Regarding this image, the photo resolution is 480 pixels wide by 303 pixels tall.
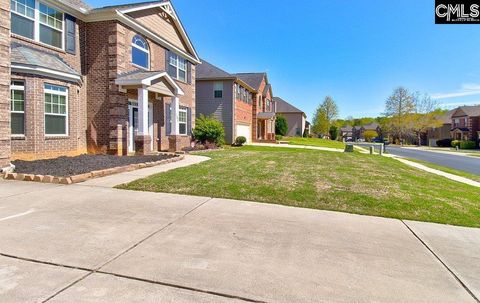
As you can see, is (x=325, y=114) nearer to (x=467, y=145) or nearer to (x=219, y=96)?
(x=467, y=145)

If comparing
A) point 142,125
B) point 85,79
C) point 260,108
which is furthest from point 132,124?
point 260,108

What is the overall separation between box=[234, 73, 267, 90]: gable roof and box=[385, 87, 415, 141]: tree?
1641 inches

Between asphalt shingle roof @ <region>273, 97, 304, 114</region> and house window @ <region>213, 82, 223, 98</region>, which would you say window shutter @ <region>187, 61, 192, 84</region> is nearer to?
house window @ <region>213, 82, 223, 98</region>

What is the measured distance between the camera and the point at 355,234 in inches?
185

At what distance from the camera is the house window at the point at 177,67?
1835 centimetres

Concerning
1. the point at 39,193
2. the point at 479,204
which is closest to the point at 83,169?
the point at 39,193

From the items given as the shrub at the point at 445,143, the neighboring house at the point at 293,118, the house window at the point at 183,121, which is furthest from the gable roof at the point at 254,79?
the shrub at the point at 445,143

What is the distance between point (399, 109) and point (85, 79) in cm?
6739

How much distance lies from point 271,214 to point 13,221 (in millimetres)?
4550

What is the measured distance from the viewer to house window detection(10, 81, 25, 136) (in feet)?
33.2

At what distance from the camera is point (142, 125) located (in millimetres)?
13422

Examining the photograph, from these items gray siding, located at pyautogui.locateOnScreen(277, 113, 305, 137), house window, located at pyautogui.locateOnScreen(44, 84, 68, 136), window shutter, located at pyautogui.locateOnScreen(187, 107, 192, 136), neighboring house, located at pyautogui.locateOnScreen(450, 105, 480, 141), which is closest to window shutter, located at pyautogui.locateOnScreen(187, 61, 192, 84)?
window shutter, located at pyautogui.locateOnScreen(187, 107, 192, 136)

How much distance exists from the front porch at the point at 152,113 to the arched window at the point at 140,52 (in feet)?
4.09
